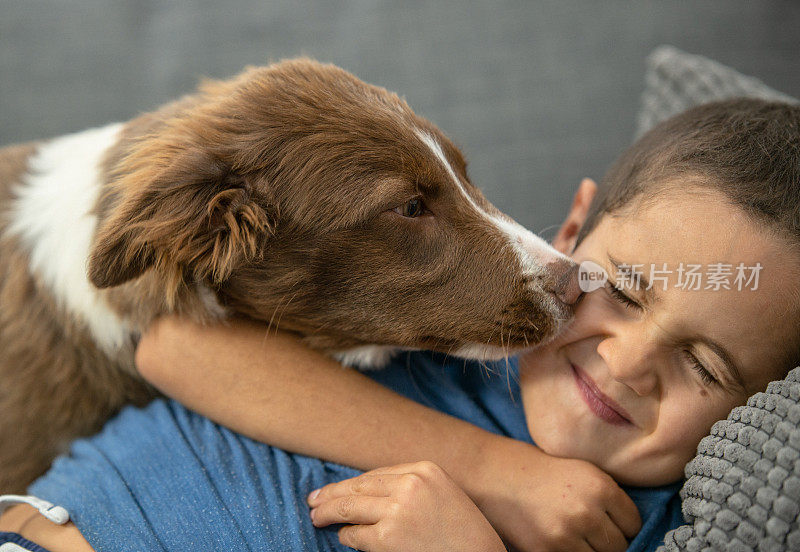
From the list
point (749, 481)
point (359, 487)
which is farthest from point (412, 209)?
point (749, 481)

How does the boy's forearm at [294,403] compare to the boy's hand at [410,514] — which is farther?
the boy's forearm at [294,403]

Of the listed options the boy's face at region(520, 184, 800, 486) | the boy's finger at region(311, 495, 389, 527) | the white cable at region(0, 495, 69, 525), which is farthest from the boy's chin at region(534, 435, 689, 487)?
the white cable at region(0, 495, 69, 525)

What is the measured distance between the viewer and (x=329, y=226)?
1432 millimetres

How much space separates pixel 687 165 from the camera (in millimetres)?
1509

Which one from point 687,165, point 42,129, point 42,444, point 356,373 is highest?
point 687,165

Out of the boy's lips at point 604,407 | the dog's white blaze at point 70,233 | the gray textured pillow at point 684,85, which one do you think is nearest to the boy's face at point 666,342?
the boy's lips at point 604,407

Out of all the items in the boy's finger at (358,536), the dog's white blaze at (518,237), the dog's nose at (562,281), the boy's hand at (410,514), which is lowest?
the boy's finger at (358,536)

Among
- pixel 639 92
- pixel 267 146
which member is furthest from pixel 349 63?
pixel 267 146

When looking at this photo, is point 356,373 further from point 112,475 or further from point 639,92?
point 639,92

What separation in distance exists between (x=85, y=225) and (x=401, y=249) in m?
0.79

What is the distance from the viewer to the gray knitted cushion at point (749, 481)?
1.15 metres

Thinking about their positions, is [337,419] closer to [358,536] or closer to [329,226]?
[358,536]

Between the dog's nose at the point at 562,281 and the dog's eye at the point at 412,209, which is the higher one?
the dog's eye at the point at 412,209

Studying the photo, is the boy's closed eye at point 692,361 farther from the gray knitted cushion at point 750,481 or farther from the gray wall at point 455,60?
the gray wall at point 455,60
